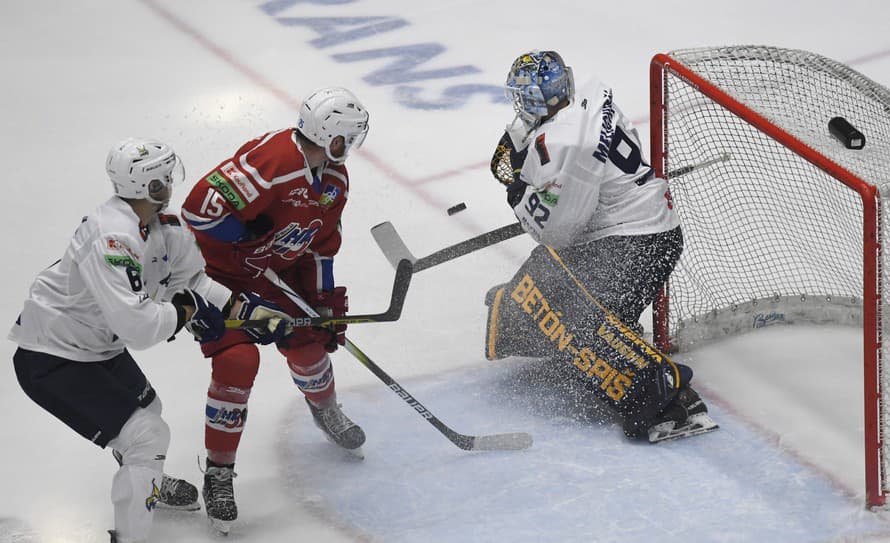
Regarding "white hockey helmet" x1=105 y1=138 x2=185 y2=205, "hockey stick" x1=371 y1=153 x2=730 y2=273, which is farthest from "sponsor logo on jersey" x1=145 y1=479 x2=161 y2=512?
"hockey stick" x1=371 y1=153 x2=730 y2=273

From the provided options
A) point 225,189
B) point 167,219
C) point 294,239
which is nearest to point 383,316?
point 294,239

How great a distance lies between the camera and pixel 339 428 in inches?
→ 139

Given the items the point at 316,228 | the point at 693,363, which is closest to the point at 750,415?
the point at 693,363

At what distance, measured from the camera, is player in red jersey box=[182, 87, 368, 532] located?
3158mm

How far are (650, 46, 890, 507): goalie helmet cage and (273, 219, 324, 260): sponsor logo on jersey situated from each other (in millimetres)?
1079

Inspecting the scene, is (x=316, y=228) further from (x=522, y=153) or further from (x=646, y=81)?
(x=646, y=81)

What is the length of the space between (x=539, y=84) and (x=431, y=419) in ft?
3.07

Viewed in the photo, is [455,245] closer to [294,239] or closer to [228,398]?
[294,239]

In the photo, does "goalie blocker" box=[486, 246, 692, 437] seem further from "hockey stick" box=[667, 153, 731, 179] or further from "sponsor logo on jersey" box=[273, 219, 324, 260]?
"sponsor logo on jersey" box=[273, 219, 324, 260]

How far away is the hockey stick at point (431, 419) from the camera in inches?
134

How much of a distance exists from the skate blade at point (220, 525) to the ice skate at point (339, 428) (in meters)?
0.42

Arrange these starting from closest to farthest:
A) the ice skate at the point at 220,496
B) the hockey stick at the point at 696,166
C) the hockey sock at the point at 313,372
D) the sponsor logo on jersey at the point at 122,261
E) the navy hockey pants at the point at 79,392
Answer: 1. the sponsor logo on jersey at the point at 122,261
2. the navy hockey pants at the point at 79,392
3. the ice skate at the point at 220,496
4. the hockey sock at the point at 313,372
5. the hockey stick at the point at 696,166

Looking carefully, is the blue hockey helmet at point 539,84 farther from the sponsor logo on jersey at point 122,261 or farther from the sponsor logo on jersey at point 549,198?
the sponsor logo on jersey at point 122,261

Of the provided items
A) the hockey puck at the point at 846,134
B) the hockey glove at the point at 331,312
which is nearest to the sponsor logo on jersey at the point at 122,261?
the hockey glove at the point at 331,312
